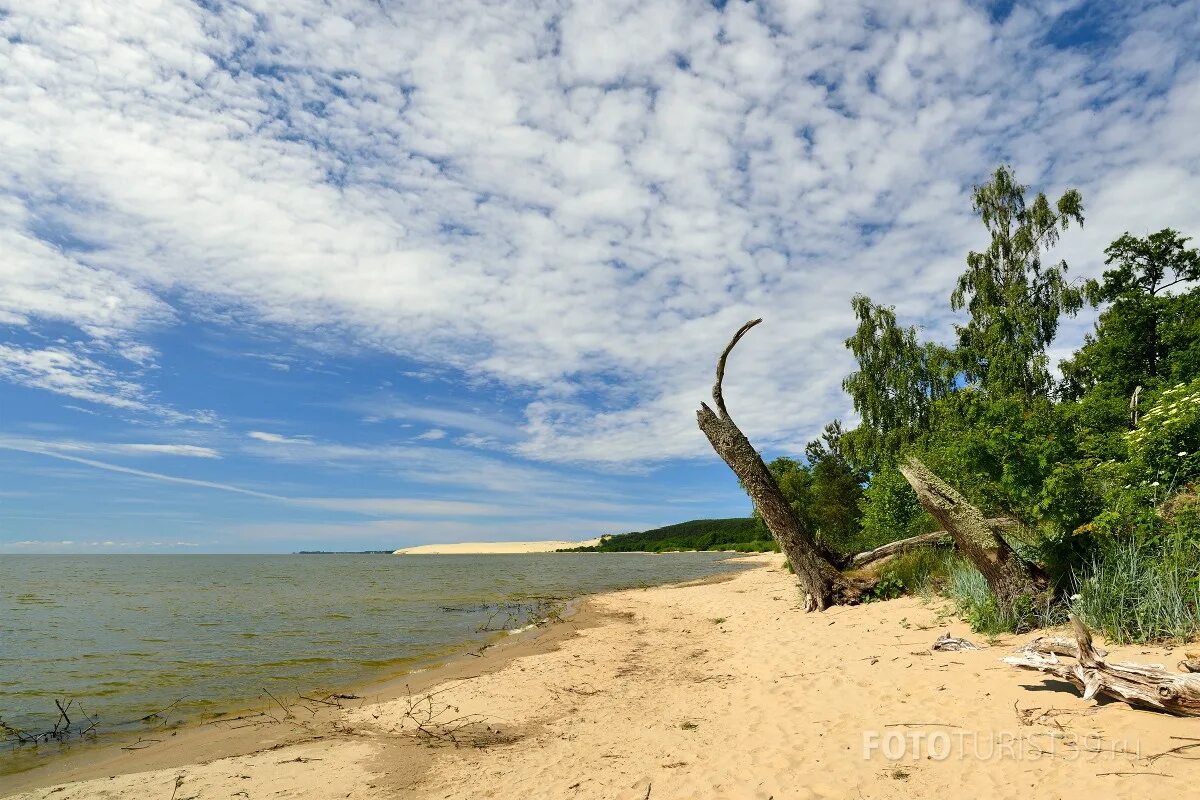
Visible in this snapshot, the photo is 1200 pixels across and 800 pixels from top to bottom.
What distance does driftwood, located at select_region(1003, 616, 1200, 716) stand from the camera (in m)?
4.50

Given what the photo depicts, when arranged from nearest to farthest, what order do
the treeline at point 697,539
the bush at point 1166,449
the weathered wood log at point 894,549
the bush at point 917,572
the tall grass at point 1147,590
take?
the tall grass at point 1147,590 → the bush at point 1166,449 → the bush at point 917,572 → the weathered wood log at point 894,549 → the treeline at point 697,539

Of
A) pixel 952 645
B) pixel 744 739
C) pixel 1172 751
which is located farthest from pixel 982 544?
pixel 744 739

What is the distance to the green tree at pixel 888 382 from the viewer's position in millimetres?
26812

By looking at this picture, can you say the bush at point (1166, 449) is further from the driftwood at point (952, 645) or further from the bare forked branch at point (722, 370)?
the bare forked branch at point (722, 370)

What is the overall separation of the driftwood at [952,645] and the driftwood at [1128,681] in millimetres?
1800

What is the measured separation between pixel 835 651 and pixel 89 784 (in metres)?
9.26

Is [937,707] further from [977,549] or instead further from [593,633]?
[593,633]

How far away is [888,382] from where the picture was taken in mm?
27703

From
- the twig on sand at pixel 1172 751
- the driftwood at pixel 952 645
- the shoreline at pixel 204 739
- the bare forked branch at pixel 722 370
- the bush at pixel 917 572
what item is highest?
the bare forked branch at pixel 722 370

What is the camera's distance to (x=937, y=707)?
5762mm

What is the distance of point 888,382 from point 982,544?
2053 centimetres

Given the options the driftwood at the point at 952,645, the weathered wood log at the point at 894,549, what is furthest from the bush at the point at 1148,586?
the weathered wood log at the point at 894,549

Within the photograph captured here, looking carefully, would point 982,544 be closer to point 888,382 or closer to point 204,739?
point 204,739

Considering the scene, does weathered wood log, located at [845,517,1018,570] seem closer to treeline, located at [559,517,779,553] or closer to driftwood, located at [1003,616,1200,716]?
driftwood, located at [1003,616,1200,716]
